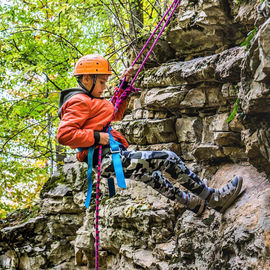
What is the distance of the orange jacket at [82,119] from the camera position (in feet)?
12.5

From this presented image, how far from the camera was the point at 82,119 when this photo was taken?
3922 millimetres

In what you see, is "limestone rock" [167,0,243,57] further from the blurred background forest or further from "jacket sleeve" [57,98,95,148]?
"jacket sleeve" [57,98,95,148]

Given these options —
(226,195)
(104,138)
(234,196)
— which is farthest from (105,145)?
(234,196)

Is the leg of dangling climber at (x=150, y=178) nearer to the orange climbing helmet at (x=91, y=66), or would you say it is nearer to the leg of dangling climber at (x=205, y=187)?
the leg of dangling climber at (x=205, y=187)

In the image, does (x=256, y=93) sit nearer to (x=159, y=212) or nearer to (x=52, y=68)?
(x=159, y=212)

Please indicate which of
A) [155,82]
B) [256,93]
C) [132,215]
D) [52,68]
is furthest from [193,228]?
[52,68]

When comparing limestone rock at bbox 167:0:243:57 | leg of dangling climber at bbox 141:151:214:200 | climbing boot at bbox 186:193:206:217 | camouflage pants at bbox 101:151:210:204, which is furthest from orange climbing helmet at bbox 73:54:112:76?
limestone rock at bbox 167:0:243:57

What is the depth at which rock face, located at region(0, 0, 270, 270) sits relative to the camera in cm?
361

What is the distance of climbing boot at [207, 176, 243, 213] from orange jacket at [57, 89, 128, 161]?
5.79 ft

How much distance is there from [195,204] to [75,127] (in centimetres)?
214

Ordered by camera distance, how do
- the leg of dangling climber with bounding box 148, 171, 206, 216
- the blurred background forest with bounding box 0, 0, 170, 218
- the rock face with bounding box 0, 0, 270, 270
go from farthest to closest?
the blurred background forest with bounding box 0, 0, 170, 218
the leg of dangling climber with bounding box 148, 171, 206, 216
the rock face with bounding box 0, 0, 270, 270

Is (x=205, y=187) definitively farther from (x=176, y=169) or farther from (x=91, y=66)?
(x=91, y=66)

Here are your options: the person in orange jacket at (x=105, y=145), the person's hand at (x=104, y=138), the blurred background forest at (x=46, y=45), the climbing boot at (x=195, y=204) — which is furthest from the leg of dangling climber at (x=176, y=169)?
the blurred background forest at (x=46, y=45)

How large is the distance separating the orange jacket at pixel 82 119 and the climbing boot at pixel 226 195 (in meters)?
1.76
